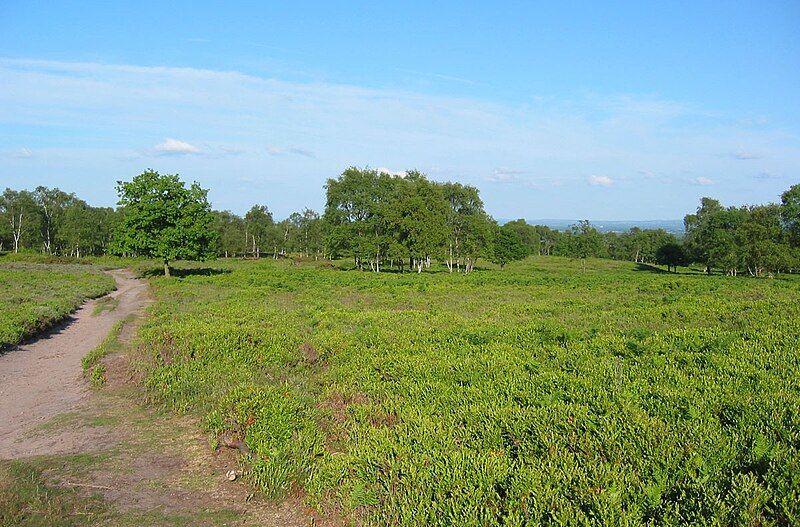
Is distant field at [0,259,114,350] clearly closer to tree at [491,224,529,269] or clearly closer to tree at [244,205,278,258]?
tree at [491,224,529,269]

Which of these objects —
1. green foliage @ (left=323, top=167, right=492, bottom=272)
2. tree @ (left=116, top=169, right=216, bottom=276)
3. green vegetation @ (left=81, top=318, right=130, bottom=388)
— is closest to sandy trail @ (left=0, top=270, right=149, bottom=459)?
green vegetation @ (left=81, top=318, right=130, bottom=388)

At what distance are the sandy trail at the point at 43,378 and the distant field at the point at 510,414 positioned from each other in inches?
84.4

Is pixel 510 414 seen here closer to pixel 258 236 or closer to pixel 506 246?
pixel 506 246

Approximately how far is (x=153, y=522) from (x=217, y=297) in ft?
80.9

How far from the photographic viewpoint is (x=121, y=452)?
8.95 metres

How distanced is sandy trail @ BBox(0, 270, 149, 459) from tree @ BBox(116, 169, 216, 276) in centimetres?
2170

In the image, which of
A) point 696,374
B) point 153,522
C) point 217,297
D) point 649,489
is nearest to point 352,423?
point 153,522

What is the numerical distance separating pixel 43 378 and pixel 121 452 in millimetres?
6646

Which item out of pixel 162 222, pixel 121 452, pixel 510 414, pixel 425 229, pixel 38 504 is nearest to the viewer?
pixel 38 504

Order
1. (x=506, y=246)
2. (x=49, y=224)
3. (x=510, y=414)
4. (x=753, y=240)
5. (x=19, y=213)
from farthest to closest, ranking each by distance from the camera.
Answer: (x=49, y=224)
(x=19, y=213)
(x=506, y=246)
(x=753, y=240)
(x=510, y=414)

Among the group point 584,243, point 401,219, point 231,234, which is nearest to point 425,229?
point 401,219

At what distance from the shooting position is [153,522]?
22.2 ft

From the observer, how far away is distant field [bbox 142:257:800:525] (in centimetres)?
608

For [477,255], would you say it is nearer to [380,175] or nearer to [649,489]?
[380,175]
